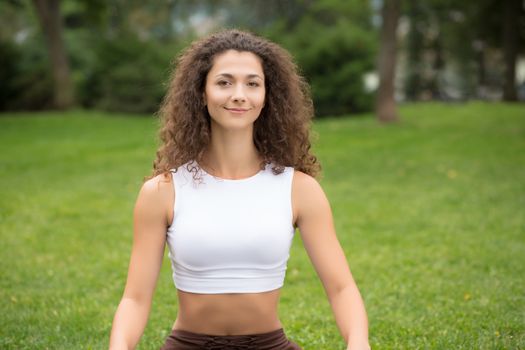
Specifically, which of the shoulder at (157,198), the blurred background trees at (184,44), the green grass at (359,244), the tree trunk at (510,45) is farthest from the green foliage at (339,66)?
the shoulder at (157,198)

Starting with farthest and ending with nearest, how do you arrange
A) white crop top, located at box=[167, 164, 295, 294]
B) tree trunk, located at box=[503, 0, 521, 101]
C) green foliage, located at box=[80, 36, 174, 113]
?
1. tree trunk, located at box=[503, 0, 521, 101]
2. green foliage, located at box=[80, 36, 174, 113]
3. white crop top, located at box=[167, 164, 295, 294]

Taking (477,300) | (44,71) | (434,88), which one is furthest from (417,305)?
(434,88)

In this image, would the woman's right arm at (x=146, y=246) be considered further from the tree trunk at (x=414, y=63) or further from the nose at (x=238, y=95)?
the tree trunk at (x=414, y=63)

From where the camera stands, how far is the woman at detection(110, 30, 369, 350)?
8.00 ft

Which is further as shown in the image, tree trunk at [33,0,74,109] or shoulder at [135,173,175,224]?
tree trunk at [33,0,74,109]

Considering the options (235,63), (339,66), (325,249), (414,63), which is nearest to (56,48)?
(339,66)

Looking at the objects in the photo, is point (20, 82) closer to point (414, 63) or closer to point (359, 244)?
point (359, 244)

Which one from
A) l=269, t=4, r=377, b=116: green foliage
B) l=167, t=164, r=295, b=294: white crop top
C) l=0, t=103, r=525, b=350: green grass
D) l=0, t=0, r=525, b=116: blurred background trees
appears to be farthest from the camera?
l=0, t=0, r=525, b=116: blurred background trees

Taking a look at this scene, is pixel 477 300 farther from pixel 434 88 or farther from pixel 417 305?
pixel 434 88

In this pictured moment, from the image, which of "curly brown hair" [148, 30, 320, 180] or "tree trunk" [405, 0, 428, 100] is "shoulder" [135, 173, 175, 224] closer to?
"curly brown hair" [148, 30, 320, 180]

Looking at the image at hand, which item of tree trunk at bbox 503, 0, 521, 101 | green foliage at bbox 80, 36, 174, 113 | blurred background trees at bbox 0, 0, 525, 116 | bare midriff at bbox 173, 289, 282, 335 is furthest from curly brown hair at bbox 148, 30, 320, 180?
tree trunk at bbox 503, 0, 521, 101

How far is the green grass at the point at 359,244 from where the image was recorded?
181 inches

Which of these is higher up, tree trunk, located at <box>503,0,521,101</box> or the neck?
tree trunk, located at <box>503,0,521,101</box>

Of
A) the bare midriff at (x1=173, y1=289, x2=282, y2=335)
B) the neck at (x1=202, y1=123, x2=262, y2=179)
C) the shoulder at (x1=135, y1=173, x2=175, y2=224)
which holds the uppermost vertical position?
the neck at (x1=202, y1=123, x2=262, y2=179)
